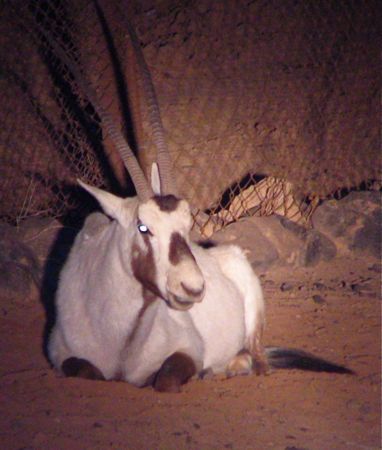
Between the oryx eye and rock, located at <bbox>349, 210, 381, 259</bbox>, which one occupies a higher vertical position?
the oryx eye

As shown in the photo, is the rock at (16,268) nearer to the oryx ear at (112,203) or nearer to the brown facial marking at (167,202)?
the oryx ear at (112,203)

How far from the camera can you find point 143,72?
168 inches

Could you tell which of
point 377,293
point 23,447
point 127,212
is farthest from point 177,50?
point 23,447

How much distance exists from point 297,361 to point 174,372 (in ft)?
2.91

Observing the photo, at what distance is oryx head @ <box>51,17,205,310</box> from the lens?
11.6 ft

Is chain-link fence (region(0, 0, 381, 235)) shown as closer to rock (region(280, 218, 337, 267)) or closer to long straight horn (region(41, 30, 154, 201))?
rock (region(280, 218, 337, 267))

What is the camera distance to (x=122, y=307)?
400cm

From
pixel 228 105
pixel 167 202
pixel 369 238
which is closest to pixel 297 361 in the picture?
pixel 167 202

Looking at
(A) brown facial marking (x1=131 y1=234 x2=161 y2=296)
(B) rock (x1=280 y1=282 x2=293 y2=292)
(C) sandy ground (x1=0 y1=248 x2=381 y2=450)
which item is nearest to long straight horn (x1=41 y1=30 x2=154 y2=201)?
(A) brown facial marking (x1=131 y1=234 x2=161 y2=296)

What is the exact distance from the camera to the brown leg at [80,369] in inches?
155

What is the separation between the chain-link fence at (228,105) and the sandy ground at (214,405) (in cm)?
230

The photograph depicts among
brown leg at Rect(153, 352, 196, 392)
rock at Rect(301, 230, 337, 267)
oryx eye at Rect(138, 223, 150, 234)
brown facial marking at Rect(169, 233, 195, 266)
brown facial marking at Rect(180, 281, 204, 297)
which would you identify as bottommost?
brown leg at Rect(153, 352, 196, 392)

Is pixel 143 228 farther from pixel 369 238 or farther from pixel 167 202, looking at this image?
pixel 369 238

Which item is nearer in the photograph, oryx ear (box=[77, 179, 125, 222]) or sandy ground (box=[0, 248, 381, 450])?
sandy ground (box=[0, 248, 381, 450])
